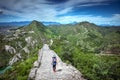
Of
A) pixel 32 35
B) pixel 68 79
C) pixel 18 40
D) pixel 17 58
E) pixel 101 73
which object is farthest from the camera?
pixel 32 35

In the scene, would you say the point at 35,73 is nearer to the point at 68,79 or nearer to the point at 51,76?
the point at 51,76

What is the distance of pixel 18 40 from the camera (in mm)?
128875

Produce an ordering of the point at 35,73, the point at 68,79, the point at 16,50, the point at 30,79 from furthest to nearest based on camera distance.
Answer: the point at 16,50
the point at 35,73
the point at 30,79
the point at 68,79

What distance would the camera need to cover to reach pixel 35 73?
46.5ft

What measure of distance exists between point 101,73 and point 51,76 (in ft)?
36.5

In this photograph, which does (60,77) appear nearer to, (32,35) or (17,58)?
(17,58)

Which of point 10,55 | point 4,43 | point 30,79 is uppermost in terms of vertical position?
point 30,79

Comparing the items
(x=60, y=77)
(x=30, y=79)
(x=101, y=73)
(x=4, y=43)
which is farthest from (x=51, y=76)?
(x=4, y=43)

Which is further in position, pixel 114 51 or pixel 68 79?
pixel 114 51

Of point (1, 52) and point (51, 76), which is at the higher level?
point (51, 76)

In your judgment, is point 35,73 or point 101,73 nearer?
point 35,73

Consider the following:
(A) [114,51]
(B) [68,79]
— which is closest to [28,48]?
(A) [114,51]

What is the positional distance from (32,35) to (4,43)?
27235mm

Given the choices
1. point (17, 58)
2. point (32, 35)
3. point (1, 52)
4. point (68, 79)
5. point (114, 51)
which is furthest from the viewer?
point (32, 35)
